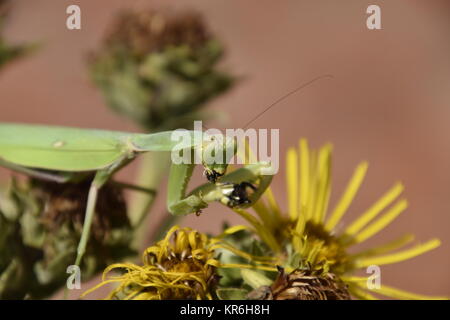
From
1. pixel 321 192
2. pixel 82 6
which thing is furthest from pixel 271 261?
pixel 82 6

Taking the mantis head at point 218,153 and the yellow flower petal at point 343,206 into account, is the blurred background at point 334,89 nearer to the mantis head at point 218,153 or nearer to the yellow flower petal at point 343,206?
the yellow flower petal at point 343,206

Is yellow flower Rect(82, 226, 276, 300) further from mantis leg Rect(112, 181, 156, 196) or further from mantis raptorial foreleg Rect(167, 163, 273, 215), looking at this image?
mantis leg Rect(112, 181, 156, 196)

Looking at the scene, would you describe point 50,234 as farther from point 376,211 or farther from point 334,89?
point 334,89

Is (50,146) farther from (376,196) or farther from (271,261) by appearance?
(376,196)

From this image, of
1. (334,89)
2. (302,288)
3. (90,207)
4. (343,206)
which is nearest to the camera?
(302,288)

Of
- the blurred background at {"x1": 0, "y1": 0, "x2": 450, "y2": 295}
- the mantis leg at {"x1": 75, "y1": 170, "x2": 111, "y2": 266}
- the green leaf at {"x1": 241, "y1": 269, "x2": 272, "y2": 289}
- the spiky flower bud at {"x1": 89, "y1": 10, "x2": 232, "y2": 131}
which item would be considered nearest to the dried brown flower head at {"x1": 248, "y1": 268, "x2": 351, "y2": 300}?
the green leaf at {"x1": 241, "y1": 269, "x2": 272, "y2": 289}

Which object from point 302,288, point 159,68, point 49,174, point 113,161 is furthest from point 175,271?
point 159,68
